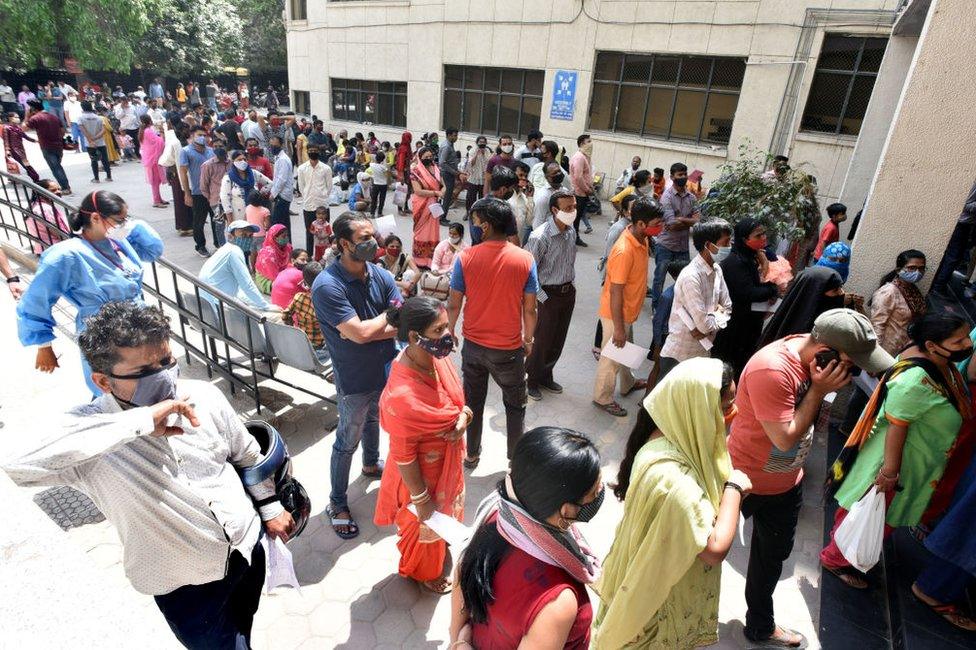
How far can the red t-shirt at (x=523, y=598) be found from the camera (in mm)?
1429

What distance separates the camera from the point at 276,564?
7.18ft

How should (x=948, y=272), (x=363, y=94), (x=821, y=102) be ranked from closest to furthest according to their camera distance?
(x=948, y=272), (x=821, y=102), (x=363, y=94)

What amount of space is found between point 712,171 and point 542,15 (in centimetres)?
559

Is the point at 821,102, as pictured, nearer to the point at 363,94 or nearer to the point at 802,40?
the point at 802,40

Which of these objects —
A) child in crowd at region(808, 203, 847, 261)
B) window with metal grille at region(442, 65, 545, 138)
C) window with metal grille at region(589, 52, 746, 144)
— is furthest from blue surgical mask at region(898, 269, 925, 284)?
window with metal grille at region(442, 65, 545, 138)

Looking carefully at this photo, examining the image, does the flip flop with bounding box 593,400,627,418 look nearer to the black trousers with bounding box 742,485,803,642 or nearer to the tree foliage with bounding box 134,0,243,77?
the black trousers with bounding box 742,485,803,642

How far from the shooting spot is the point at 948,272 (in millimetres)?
7168

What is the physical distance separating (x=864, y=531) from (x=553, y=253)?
2.82m

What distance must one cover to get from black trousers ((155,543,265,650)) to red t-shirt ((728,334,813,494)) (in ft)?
6.93

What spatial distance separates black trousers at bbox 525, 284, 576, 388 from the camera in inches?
190

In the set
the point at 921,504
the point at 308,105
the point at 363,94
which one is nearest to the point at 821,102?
the point at 921,504

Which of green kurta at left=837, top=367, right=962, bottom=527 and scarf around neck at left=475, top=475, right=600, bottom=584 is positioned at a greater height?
scarf around neck at left=475, top=475, right=600, bottom=584

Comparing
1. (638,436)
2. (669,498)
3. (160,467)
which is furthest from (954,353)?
(160,467)

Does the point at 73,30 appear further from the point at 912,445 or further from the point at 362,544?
the point at 912,445
